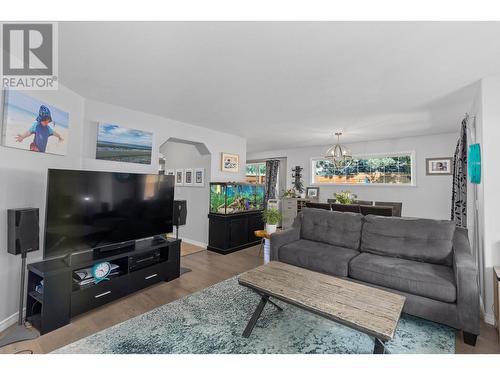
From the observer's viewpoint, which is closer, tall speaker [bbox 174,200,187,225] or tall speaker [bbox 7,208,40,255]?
tall speaker [bbox 7,208,40,255]

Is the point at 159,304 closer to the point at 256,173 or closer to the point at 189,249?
the point at 189,249

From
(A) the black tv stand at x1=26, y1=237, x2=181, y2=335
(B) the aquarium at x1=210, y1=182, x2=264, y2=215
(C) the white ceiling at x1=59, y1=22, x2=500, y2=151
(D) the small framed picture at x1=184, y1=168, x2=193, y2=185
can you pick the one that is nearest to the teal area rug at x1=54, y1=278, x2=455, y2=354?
(A) the black tv stand at x1=26, y1=237, x2=181, y2=335

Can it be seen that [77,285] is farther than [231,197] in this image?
No

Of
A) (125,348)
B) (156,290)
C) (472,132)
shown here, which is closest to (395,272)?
(472,132)

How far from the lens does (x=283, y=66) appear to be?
2.08m

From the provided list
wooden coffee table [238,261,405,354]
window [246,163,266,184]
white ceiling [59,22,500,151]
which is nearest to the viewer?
wooden coffee table [238,261,405,354]

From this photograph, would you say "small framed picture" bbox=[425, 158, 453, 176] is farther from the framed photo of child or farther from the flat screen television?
the framed photo of child

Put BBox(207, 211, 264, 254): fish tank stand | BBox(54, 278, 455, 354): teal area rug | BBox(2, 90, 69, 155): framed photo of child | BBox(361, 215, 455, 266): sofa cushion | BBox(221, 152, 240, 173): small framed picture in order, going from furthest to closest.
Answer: BBox(221, 152, 240, 173): small framed picture
BBox(207, 211, 264, 254): fish tank stand
BBox(361, 215, 455, 266): sofa cushion
BBox(2, 90, 69, 155): framed photo of child
BBox(54, 278, 455, 354): teal area rug

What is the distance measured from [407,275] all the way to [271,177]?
19.1 feet

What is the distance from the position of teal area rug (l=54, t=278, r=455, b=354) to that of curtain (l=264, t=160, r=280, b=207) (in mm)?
5595

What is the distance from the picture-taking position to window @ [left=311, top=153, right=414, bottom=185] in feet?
17.3

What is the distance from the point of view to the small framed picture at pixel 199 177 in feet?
15.6

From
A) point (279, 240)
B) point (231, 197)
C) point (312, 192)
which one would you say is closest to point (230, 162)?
point (231, 197)

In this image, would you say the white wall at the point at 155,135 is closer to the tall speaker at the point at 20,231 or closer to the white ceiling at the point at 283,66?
the white ceiling at the point at 283,66
